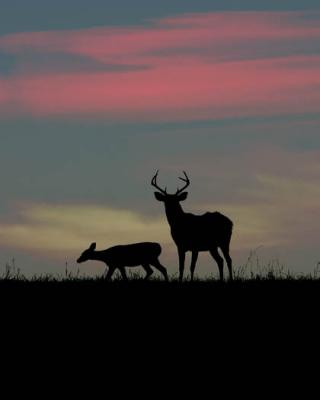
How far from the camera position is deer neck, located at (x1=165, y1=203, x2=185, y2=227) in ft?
86.0

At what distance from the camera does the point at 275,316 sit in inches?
643

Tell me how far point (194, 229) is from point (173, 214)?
2.12 feet

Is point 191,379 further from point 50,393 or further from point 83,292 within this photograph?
point 83,292

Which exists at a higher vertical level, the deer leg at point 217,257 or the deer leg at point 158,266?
the deer leg at point 217,257

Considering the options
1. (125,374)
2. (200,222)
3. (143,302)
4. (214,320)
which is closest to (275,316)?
(214,320)

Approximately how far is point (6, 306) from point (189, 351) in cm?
346

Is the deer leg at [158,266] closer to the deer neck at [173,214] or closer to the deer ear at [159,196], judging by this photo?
the deer neck at [173,214]

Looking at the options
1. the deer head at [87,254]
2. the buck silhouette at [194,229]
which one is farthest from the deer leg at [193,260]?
the deer head at [87,254]

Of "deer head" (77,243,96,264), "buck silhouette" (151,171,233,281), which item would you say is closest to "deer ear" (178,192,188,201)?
"buck silhouette" (151,171,233,281)

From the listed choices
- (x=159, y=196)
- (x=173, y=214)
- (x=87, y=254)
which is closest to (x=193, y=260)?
(x=173, y=214)

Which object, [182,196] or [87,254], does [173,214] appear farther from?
[87,254]

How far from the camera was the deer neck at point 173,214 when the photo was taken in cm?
2622

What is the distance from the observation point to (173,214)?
86.3 feet

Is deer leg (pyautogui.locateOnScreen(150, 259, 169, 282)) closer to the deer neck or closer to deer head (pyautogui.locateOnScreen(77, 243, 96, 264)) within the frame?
the deer neck
